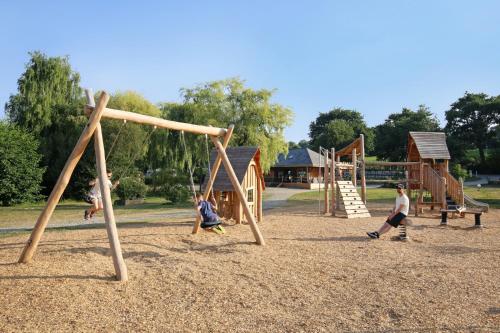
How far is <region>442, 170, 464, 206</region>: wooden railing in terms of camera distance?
17422 mm

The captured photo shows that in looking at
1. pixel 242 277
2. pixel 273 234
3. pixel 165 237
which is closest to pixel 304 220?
pixel 273 234

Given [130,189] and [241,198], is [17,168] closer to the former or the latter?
[130,189]

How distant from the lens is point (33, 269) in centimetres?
729

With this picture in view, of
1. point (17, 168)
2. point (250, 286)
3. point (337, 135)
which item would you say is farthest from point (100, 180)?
point (337, 135)

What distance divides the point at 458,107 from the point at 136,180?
5720 cm

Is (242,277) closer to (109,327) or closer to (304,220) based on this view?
(109,327)

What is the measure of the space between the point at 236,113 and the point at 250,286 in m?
27.8

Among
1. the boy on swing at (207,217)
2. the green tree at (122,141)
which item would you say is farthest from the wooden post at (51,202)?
the green tree at (122,141)

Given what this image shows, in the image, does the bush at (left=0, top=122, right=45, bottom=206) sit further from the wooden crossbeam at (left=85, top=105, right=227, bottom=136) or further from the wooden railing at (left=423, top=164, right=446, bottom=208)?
the wooden railing at (left=423, top=164, right=446, bottom=208)

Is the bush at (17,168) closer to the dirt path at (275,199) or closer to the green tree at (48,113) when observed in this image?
the green tree at (48,113)

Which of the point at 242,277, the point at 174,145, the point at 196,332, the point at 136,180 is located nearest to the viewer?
the point at 196,332

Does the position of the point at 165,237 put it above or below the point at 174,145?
below

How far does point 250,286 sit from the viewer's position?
667cm

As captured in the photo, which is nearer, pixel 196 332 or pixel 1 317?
pixel 196 332
